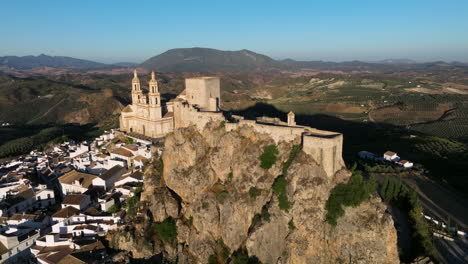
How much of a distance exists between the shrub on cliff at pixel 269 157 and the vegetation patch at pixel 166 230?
9.52 meters

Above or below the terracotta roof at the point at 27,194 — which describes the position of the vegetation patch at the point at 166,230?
below

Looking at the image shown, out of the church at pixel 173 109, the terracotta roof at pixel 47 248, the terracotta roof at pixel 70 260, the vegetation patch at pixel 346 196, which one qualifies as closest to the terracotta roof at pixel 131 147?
the church at pixel 173 109

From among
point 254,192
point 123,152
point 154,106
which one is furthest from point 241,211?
point 123,152

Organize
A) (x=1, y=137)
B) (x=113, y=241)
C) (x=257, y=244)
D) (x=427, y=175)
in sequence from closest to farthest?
(x=257, y=244), (x=113, y=241), (x=427, y=175), (x=1, y=137)

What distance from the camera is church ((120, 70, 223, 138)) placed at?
1353 inches

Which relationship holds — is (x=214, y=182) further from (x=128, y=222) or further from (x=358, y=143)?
(x=358, y=143)

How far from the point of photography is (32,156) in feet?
168

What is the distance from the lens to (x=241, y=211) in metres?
27.4

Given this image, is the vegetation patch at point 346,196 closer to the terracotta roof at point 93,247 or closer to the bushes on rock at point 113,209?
the terracotta roof at point 93,247

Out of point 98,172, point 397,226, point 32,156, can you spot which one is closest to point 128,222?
point 98,172

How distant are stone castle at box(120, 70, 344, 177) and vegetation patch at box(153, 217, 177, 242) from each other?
9.59m

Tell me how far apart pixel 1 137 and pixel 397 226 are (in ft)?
263

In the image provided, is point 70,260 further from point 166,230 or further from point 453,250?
point 453,250

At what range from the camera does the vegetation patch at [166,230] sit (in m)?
28.7
